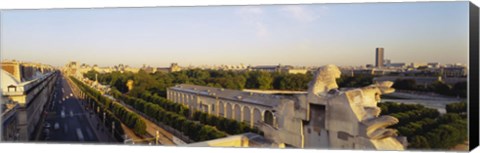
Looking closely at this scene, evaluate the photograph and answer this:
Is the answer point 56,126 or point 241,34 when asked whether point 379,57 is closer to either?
point 241,34

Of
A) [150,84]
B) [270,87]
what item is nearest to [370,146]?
[270,87]

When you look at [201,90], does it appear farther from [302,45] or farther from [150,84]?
[302,45]

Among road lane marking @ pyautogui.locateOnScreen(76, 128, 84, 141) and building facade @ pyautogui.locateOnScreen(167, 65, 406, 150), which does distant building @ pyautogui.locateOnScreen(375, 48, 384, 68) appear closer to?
building facade @ pyautogui.locateOnScreen(167, 65, 406, 150)

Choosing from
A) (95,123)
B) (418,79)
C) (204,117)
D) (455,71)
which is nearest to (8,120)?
(95,123)

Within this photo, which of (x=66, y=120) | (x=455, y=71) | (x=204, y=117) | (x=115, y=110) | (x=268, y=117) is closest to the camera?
(x=455, y=71)

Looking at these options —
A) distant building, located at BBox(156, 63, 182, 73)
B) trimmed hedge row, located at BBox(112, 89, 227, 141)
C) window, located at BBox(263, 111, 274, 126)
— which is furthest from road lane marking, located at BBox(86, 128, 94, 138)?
window, located at BBox(263, 111, 274, 126)

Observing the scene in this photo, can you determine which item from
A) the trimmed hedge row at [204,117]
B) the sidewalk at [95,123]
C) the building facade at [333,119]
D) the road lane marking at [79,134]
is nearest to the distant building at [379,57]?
the building facade at [333,119]
